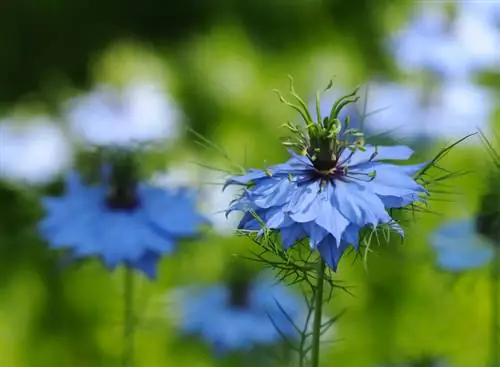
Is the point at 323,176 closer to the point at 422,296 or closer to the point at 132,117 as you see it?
the point at 422,296

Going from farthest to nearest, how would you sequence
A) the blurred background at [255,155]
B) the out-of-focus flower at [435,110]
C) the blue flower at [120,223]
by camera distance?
the out-of-focus flower at [435,110]
the blurred background at [255,155]
the blue flower at [120,223]

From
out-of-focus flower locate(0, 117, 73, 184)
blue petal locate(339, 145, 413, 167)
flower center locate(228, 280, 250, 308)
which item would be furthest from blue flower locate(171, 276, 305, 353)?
out-of-focus flower locate(0, 117, 73, 184)

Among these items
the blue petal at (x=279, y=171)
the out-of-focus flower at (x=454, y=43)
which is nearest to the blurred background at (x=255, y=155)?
the out-of-focus flower at (x=454, y=43)

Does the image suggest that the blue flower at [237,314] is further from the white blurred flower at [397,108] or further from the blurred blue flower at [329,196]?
the blurred blue flower at [329,196]

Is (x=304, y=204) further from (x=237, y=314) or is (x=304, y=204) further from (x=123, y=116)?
(x=123, y=116)

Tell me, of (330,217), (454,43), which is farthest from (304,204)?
(454,43)

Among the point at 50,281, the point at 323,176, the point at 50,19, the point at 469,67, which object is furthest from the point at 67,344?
the point at 50,19
